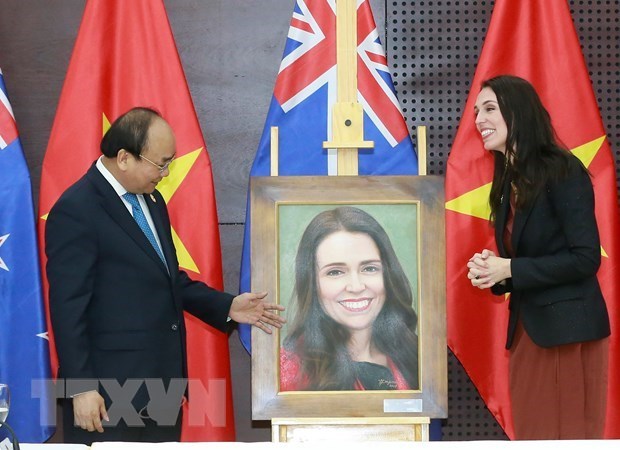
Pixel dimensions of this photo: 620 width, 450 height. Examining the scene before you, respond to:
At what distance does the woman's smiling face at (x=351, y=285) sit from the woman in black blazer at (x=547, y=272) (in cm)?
32

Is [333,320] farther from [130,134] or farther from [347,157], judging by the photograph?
[130,134]

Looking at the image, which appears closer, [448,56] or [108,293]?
[108,293]

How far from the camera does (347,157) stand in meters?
3.04

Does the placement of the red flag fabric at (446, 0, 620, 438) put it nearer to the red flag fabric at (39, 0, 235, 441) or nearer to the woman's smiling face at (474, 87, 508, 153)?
the woman's smiling face at (474, 87, 508, 153)

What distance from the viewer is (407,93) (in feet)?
11.8

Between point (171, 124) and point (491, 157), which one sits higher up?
point (171, 124)

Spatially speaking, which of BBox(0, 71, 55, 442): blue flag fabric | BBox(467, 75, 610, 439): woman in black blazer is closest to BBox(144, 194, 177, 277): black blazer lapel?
BBox(0, 71, 55, 442): blue flag fabric

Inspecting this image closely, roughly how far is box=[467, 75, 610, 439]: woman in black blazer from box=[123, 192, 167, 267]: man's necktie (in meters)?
0.99

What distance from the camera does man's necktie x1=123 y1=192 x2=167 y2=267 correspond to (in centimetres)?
269

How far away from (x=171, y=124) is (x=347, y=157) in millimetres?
736

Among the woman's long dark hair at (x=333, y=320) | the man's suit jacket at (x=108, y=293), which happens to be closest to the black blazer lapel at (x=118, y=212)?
the man's suit jacket at (x=108, y=293)

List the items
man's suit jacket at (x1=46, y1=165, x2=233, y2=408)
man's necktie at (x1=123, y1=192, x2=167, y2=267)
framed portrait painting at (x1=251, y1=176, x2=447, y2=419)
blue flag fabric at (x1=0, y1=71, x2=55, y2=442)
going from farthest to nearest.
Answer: blue flag fabric at (x1=0, y1=71, x2=55, y2=442) → framed portrait painting at (x1=251, y1=176, x2=447, y2=419) → man's necktie at (x1=123, y1=192, x2=167, y2=267) → man's suit jacket at (x1=46, y1=165, x2=233, y2=408)

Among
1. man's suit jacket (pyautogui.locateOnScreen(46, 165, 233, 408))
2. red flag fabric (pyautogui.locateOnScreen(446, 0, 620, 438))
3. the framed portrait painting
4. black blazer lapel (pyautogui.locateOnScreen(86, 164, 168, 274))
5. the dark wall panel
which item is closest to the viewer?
man's suit jacket (pyautogui.locateOnScreen(46, 165, 233, 408))

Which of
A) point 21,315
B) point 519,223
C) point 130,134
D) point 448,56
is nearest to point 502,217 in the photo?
point 519,223
